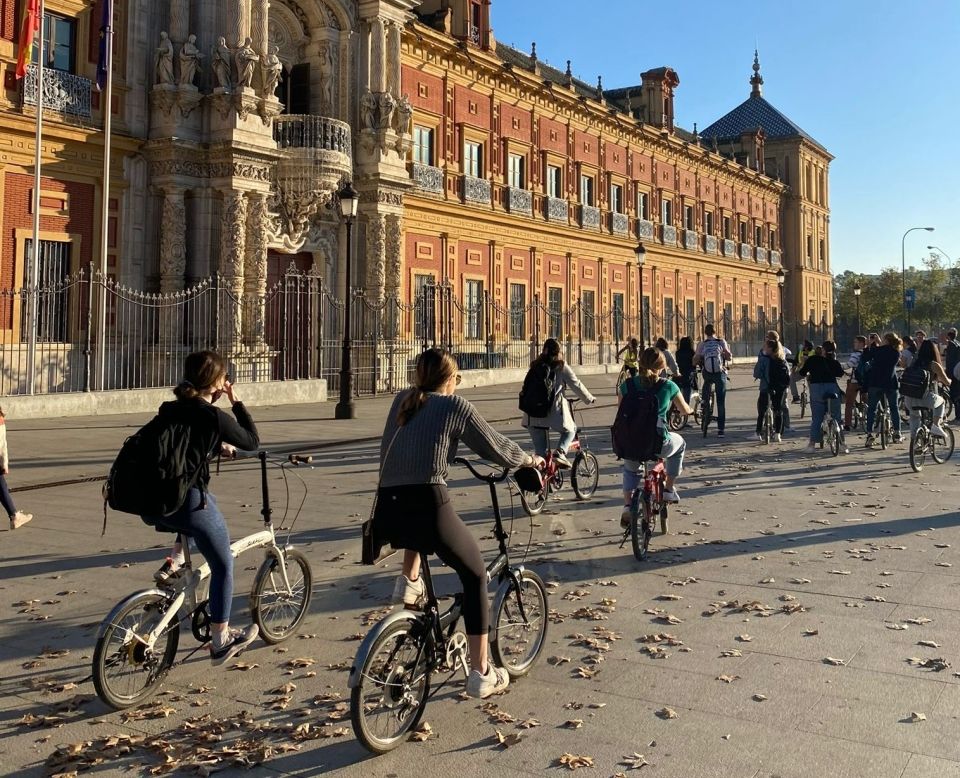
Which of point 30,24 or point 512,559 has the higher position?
point 30,24

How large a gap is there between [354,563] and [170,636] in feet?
8.64

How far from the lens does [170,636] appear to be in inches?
170

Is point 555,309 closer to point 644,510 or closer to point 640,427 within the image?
point 640,427

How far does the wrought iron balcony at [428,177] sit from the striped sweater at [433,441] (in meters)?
24.0

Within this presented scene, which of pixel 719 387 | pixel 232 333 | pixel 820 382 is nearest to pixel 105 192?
pixel 232 333

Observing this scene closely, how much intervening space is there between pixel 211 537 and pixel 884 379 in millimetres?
12291

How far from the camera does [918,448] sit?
12.0 m

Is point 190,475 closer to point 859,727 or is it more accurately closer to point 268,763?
point 268,763

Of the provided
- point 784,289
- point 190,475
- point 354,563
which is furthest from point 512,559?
point 784,289

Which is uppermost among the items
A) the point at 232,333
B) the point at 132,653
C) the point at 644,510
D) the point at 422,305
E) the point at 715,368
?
the point at 422,305

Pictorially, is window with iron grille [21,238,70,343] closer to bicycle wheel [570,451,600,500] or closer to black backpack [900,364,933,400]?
bicycle wheel [570,451,600,500]

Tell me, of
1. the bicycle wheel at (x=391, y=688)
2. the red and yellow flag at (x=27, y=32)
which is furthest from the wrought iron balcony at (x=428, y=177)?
the bicycle wheel at (x=391, y=688)

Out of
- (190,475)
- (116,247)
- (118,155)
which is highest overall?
(118,155)

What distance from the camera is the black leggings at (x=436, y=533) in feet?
13.0
